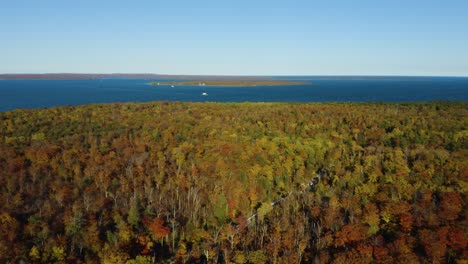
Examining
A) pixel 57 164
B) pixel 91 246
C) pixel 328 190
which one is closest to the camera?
pixel 91 246

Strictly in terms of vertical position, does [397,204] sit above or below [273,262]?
above

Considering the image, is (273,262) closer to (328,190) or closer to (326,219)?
(326,219)

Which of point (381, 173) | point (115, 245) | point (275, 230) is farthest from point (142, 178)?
point (381, 173)

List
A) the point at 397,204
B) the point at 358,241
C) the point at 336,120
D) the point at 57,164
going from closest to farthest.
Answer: the point at 358,241 < the point at 397,204 < the point at 57,164 < the point at 336,120

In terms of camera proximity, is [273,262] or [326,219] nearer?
[273,262]

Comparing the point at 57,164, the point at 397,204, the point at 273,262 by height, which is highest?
the point at 57,164

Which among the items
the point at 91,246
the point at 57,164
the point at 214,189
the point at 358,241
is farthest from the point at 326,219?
the point at 57,164
